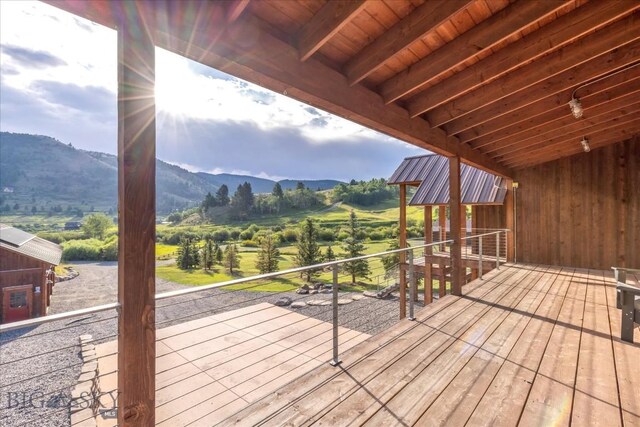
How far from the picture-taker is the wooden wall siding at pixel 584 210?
6.18 m

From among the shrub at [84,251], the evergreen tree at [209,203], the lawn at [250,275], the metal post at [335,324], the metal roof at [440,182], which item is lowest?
the lawn at [250,275]

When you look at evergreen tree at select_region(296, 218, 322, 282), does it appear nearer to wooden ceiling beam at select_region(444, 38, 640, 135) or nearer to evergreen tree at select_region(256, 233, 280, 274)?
evergreen tree at select_region(256, 233, 280, 274)

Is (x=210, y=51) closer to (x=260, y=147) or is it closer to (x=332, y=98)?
(x=332, y=98)

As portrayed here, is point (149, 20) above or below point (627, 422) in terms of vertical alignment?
above

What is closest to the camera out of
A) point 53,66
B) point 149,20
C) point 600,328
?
point 149,20

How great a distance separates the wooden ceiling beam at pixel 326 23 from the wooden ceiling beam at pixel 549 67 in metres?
2.05

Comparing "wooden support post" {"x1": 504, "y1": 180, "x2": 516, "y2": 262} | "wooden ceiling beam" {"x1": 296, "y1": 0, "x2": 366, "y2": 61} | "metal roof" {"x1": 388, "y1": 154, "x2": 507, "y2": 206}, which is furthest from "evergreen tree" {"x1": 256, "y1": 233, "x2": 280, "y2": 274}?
"wooden ceiling beam" {"x1": 296, "y1": 0, "x2": 366, "y2": 61}

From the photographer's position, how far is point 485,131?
4.29 meters

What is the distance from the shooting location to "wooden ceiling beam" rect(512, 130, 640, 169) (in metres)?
5.71

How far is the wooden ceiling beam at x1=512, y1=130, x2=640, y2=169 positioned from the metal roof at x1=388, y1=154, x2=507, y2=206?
3.32ft

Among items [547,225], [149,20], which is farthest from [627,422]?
[547,225]

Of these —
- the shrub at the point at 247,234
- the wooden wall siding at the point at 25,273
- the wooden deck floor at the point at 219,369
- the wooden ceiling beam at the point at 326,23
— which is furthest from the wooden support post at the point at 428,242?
the shrub at the point at 247,234

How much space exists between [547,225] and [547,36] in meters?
6.03

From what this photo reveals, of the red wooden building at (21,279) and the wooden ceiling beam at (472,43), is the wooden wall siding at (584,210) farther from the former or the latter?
the red wooden building at (21,279)
